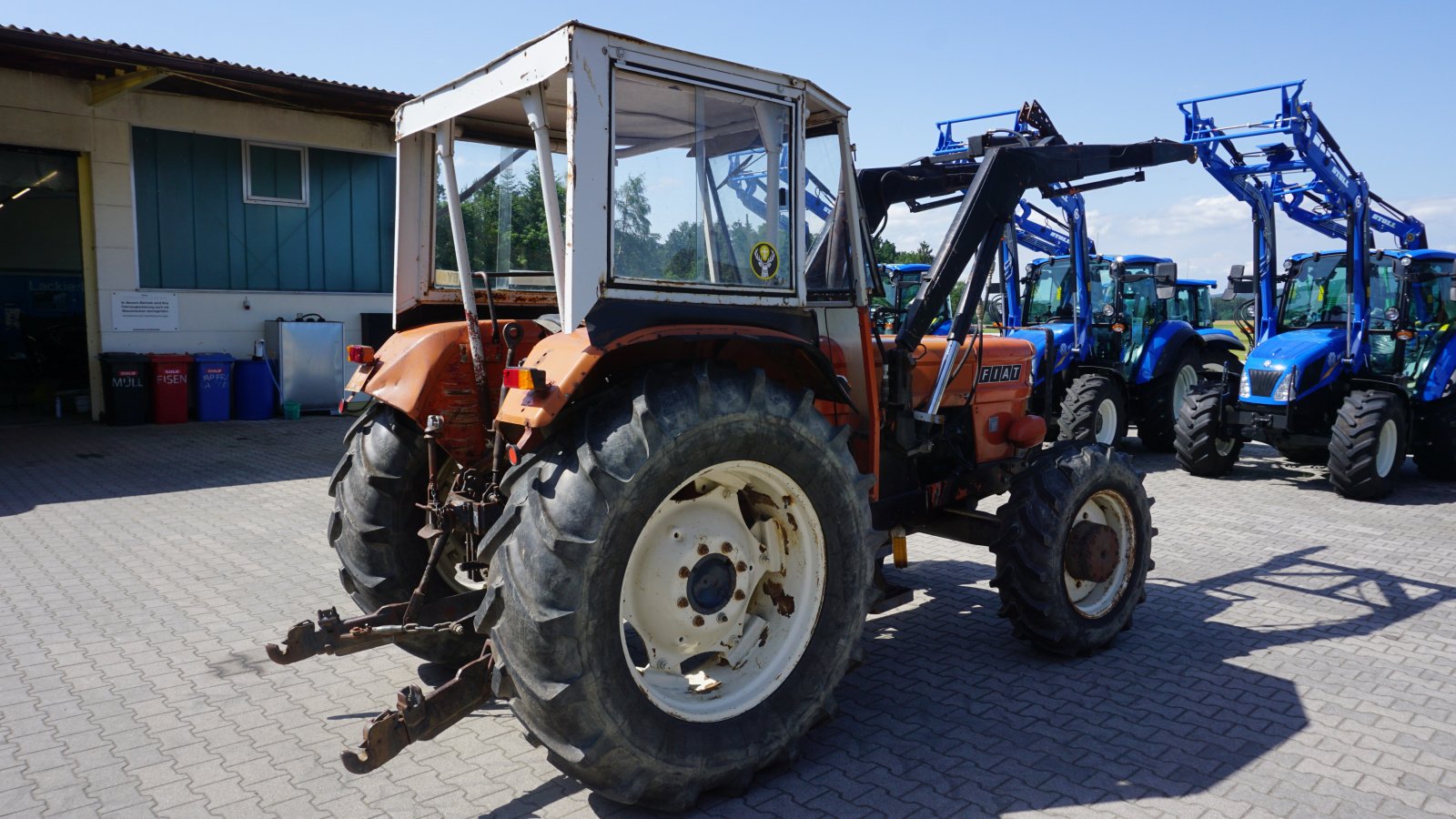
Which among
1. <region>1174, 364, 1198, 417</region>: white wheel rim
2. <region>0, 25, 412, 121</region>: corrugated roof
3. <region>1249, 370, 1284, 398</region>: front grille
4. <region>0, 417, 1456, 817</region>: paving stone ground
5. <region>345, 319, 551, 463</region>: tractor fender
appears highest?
<region>0, 25, 412, 121</region>: corrugated roof

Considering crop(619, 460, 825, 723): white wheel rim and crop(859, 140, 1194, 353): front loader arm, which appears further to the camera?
crop(859, 140, 1194, 353): front loader arm

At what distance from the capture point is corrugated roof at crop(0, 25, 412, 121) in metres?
10.3

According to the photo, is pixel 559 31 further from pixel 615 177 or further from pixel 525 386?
pixel 525 386

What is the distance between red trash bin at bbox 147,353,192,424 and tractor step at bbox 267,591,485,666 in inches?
Result: 399

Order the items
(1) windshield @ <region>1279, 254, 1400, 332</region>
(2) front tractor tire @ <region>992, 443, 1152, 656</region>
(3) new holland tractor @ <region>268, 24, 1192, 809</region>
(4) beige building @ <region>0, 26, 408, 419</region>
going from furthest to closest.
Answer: (4) beige building @ <region>0, 26, 408, 419</region> < (1) windshield @ <region>1279, 254, 1400, 332</region> < (2) front tractor tire @ <region>992, 443, 1152, 656</region> < (3) new holland tractor @ <region>268, 24, 1192, 809</region>

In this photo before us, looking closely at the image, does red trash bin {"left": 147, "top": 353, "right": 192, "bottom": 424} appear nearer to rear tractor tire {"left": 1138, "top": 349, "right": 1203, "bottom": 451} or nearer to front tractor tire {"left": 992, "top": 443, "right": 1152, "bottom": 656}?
front tractor tire {"left": 992, "top": 443, "right": 1152, "bottom": 656}

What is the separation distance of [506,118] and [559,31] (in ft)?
3.86

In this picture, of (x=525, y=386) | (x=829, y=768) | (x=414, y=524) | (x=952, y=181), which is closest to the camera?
(x=525, y=386)

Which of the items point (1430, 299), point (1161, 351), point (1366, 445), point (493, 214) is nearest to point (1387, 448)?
point (1366, 445)

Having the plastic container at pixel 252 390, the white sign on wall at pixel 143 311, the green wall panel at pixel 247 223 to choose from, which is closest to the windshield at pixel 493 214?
the green wall panel at pixel 247 223

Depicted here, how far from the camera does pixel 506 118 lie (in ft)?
13.4

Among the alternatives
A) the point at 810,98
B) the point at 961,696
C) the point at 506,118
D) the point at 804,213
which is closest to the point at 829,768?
the point at 961,696

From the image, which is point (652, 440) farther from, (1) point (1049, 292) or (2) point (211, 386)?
(2) point (211, 386)

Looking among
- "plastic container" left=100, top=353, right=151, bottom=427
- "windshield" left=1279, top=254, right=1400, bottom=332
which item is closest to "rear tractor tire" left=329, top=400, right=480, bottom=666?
"windshield" left=1279, top=254, right=1400, bottom=332
